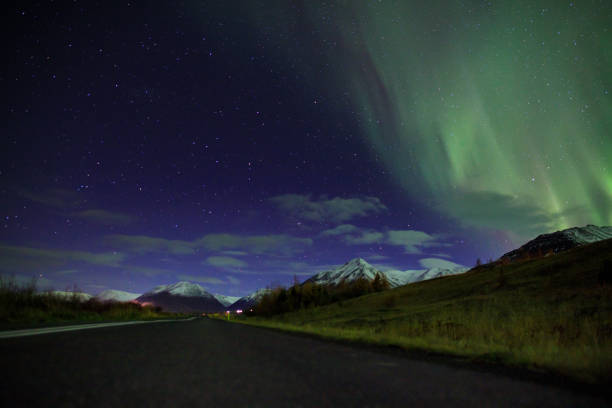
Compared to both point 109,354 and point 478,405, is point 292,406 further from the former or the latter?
point 109,354

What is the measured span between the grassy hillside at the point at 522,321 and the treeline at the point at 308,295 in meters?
34.4

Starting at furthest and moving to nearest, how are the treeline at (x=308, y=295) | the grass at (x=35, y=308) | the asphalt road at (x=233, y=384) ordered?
the treeline at (x=308, y=295) → the grass at (x=35, y=308) → the asphalt road at (x=233, y=384)

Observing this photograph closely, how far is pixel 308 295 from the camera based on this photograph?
295 ft

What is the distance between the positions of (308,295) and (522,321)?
249ft

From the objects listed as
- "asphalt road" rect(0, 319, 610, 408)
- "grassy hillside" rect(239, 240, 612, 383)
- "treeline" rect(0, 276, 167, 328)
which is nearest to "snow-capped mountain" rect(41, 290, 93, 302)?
"treeline" rect(0, 276, 167, 328)

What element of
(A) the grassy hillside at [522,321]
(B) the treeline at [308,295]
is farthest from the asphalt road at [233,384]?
(B) the treeline at [308,295]

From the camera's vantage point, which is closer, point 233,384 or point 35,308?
point 233,384

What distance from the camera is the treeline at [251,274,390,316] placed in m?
85.1

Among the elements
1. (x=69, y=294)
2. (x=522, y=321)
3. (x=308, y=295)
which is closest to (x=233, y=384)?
(x=522, y=321)

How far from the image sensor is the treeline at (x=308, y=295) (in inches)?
3349

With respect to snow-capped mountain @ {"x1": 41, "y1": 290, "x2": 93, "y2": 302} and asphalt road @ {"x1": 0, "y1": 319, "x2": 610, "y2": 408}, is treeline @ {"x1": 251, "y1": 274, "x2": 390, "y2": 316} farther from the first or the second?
asphalt road @ {"x1": 0, "y1": 319, "x2": 610, "y2": 408}

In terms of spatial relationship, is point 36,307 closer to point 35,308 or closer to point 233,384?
point 35,308

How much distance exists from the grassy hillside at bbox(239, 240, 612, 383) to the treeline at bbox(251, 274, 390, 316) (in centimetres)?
3439

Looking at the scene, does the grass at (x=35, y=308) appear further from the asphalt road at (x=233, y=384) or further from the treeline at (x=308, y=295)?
the treeline at (x=308, y=295)
